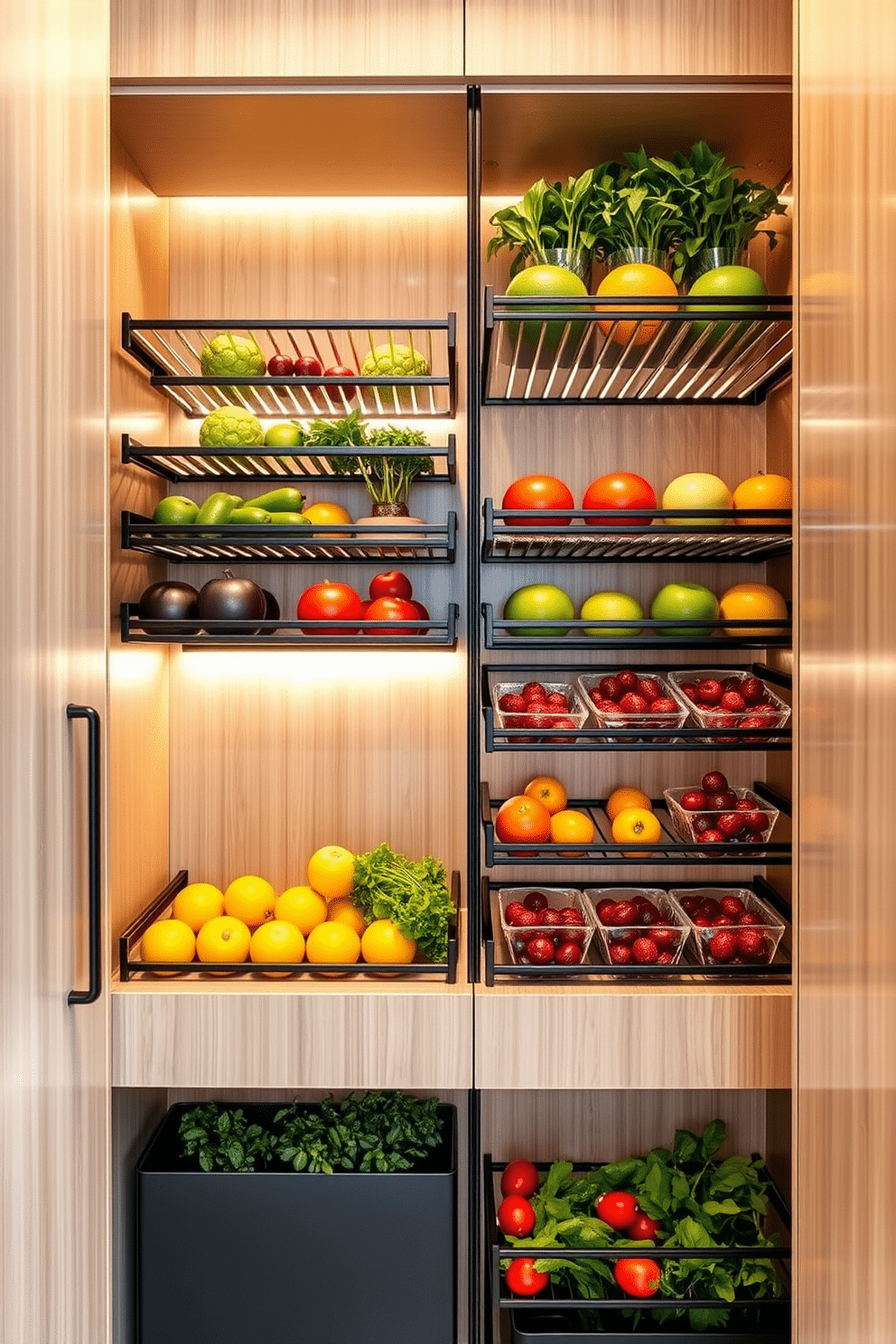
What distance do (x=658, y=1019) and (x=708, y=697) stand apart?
55cm

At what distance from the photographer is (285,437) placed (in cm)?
192

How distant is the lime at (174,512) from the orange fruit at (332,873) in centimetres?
65

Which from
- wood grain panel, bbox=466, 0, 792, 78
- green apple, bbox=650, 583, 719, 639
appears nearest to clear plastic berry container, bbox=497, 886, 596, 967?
green apple, bbox=650, 583, 719, 639

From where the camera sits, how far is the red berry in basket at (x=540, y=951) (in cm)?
179

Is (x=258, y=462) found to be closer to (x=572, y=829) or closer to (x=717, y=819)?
(x=572, y=829)

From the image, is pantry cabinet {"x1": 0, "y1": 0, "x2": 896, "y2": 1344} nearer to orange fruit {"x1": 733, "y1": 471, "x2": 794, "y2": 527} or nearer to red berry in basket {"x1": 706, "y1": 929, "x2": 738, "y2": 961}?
red berry in basket {"x1": 706, "y1": 929, "x2": 738, "y2": 961}

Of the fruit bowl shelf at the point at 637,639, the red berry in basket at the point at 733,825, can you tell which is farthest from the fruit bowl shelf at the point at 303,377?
the red berry in basket at the point at 733,825

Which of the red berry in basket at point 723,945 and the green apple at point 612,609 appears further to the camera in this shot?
the green apple at point 612,609

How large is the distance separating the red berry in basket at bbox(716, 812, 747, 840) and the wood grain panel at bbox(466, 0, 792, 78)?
124cm

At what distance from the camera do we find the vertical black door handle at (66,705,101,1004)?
56.6 inches

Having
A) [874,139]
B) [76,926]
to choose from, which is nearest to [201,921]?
[76,926]

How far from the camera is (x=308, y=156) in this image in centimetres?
200

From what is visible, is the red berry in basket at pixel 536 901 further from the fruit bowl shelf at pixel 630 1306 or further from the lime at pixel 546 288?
the lime at pixel 546 288

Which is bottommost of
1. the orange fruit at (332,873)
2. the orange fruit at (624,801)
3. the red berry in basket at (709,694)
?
the orange fruit at (332,873)
